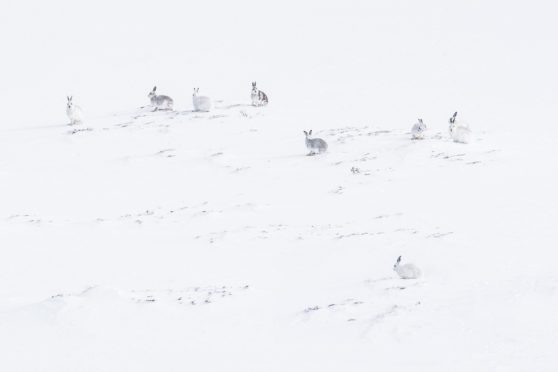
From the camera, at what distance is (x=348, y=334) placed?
9.65 m

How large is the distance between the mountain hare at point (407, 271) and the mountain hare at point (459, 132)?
1028 cm

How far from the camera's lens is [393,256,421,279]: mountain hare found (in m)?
11.3

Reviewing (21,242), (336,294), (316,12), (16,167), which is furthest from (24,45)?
(336,294)

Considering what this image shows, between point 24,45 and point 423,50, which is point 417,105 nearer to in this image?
point 423,50

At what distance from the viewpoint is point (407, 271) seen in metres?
11.3

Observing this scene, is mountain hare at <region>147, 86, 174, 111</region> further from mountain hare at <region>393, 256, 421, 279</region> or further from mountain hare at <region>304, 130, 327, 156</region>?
mountain hare at <region>393, 256, 421, 279</region>

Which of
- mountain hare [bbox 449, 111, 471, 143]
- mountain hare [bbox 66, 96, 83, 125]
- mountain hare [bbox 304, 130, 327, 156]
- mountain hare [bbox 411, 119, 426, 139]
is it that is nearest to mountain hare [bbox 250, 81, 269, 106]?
mountain hare [bbox 66, 96, 83, 125]

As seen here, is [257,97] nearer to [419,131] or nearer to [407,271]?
[419,131]

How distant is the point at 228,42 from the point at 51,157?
25984 millimetres

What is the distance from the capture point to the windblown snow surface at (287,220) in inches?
370

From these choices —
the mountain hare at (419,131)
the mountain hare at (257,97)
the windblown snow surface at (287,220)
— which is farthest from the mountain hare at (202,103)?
the mountain hare at (419,131)

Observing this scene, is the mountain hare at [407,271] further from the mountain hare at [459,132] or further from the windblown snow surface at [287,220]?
the mountain hare at [459,132]

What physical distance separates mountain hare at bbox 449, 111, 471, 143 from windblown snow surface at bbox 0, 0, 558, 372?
1.42ft

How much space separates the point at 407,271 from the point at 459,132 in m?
10.5
